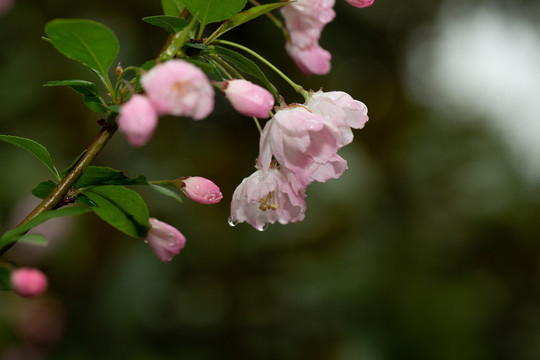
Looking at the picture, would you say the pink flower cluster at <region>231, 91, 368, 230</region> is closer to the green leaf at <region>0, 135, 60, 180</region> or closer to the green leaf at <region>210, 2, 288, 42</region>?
the green leaf at <region>210, 2, 288, 42</region>

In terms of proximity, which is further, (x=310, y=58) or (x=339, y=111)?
(x=310, y=58)

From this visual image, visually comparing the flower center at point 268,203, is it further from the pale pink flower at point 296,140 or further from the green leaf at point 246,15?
the green leaf at point 246,15

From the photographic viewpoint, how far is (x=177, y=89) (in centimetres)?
50

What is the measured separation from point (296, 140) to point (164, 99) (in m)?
0.23

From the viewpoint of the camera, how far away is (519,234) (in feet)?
10.0

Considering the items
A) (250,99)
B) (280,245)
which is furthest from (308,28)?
(280,245)

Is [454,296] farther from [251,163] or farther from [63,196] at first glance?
[63,196]

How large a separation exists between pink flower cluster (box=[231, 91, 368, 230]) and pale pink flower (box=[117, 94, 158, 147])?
23 cm

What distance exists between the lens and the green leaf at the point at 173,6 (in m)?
0.68

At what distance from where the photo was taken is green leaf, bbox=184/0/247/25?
61 cm

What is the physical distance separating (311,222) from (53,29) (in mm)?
2181

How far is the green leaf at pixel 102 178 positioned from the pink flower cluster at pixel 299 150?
0.54 ft

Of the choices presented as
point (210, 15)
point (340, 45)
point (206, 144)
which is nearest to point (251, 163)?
point (206, 144)

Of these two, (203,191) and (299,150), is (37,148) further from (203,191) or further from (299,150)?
(299,150)
